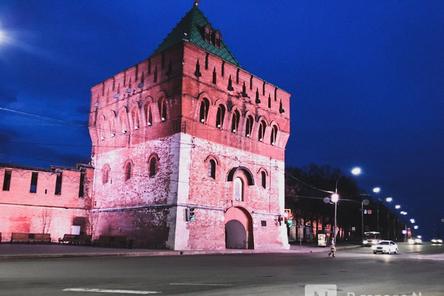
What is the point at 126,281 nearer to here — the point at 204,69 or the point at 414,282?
the point at 414,282

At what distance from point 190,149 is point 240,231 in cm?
922

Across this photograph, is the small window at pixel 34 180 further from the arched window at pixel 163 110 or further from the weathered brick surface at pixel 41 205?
the arched window at pixel 163 110

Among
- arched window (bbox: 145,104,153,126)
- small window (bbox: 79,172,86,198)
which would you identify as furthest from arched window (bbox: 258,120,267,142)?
small window (bbox: 79,172,86,198)

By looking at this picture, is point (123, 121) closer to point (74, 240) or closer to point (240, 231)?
point (74, 240)

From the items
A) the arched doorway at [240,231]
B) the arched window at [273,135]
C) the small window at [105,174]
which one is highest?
the arched window at [273,135]

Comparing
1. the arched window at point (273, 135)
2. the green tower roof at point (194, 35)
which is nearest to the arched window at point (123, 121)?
the green tower roof at point (194, 35)

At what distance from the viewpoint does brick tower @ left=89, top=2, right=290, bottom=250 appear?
3325 centimetres

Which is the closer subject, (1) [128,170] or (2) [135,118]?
(2) [135,118]

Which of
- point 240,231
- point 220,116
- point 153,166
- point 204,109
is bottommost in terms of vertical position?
point 240,231

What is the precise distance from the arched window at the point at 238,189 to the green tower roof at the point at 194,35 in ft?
34.0

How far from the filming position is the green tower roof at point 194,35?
126 ft

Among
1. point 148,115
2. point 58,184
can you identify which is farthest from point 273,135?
point 58,184

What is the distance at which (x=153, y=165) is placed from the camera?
35.3 meters

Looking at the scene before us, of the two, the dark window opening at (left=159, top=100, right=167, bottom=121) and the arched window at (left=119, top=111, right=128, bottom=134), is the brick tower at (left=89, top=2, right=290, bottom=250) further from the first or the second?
the dark window opening at (left=159, top=100, right=167, bottom=121)
